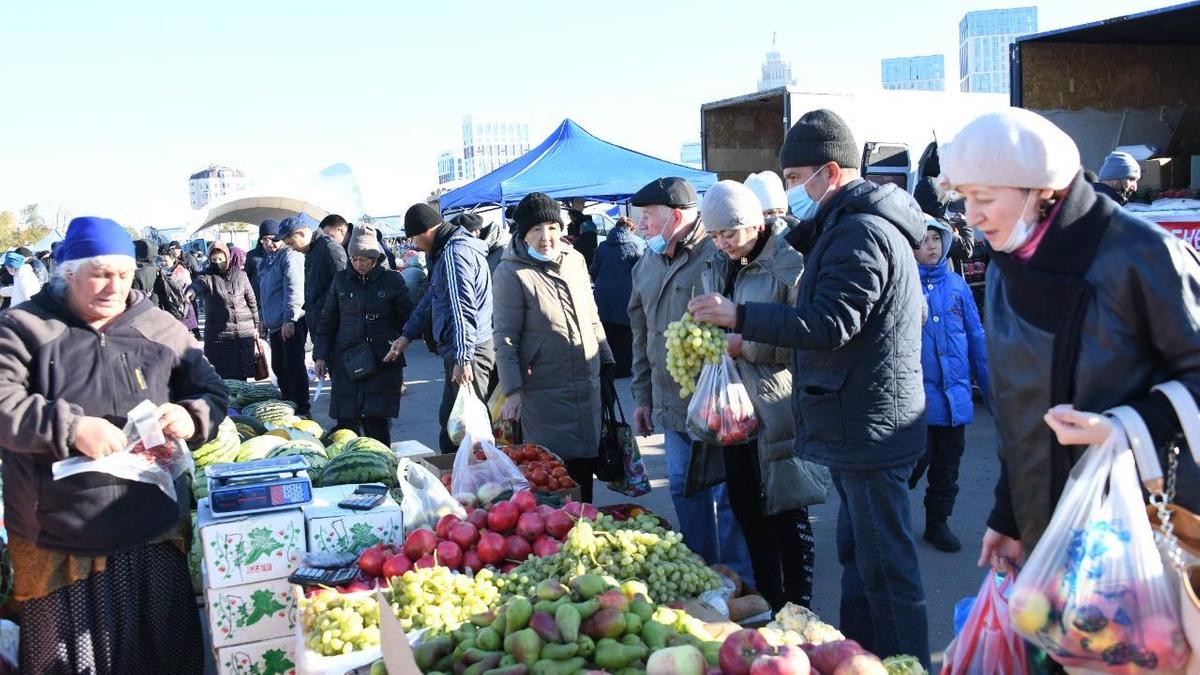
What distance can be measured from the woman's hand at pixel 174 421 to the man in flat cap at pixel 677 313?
2073mm

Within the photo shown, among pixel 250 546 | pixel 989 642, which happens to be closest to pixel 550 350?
pixel 250 546

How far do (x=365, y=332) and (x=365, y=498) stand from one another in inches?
124

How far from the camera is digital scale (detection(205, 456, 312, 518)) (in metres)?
3.66

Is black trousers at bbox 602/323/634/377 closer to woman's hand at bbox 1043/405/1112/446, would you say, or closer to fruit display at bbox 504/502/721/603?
fruit display at bbox 504/502/721/603

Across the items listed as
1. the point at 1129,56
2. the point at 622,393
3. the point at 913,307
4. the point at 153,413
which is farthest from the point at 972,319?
the point at 1129,56

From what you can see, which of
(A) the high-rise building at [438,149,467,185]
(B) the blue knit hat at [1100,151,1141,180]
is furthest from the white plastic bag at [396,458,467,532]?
(A) the high-rise building at [438,149,467,185]

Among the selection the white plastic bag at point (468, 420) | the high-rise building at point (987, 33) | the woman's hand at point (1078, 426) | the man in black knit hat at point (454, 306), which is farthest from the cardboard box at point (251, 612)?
the high-rise building at point (987, 33)

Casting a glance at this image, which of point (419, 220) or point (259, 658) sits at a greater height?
point (419, 220)

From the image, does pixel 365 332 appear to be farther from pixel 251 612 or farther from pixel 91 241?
pixel 91 241

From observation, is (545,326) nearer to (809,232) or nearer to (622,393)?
(809,232)

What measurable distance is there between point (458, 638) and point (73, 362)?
182 centimetres

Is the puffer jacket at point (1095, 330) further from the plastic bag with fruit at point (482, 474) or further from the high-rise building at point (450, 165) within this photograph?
the high-rise building at point (450, 165)

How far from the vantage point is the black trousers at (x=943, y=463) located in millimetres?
5227

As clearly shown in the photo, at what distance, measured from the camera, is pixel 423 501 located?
3.93 metres
